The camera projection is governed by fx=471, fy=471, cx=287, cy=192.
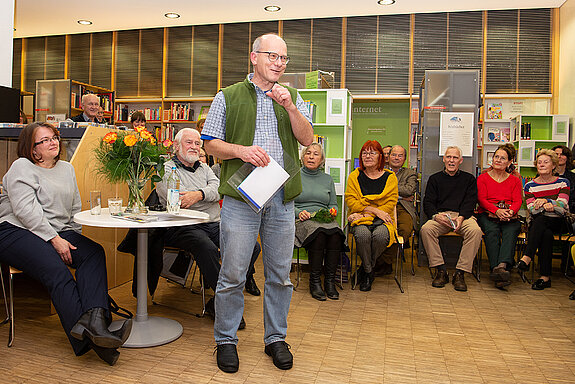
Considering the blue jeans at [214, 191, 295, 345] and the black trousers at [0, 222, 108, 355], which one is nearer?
the blue jeans at [214, 191, 295, 345]

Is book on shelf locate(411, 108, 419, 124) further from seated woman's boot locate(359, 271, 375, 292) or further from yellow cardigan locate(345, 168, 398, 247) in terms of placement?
seated woman's boot locate(359, 271, 375, 292)

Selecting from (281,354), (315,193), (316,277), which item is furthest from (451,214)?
(281,354)

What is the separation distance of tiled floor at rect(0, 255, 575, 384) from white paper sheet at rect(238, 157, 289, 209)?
2.93ft

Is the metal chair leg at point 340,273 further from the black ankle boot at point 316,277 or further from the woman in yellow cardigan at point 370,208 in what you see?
the black ankle boot at point 316,277

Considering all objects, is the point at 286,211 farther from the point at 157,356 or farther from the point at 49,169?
the point at 49,169

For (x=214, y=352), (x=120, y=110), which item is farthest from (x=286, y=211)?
(x=120, y=110)

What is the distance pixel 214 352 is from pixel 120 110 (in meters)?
6.86

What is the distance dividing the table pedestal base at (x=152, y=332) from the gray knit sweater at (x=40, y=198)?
2.40 ft

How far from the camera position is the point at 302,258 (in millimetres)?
4809

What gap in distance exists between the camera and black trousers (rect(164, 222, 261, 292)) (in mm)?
3049

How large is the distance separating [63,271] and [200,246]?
0.84 m

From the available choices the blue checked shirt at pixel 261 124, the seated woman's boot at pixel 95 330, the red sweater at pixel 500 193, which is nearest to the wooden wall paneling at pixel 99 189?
the seated woman's boot at pixel 95 330

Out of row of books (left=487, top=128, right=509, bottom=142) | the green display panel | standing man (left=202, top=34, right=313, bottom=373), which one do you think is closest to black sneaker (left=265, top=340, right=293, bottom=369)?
standing man (left=202, top=34, right=313, bottom=373)

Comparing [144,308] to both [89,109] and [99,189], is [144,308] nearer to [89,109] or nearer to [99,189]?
[99,189]
